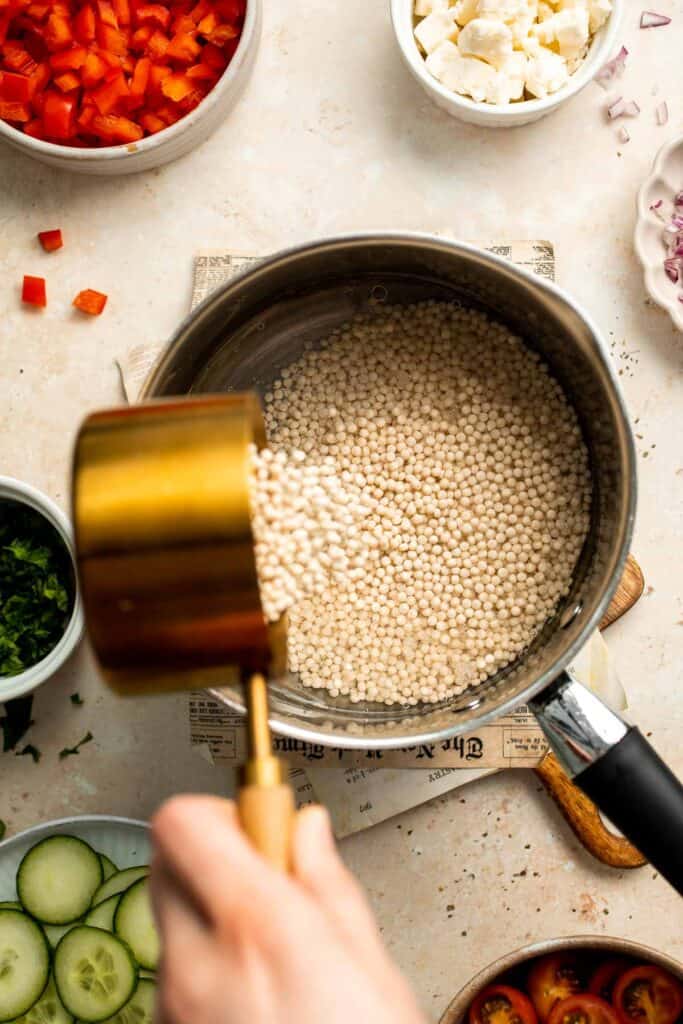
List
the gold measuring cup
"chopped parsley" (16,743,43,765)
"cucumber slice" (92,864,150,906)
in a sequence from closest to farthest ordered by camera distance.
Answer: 1. the gold measuring cup
2. "cucumber slice" (92,864,150,906)
3. "chopped parsley" (16,743,43,765)

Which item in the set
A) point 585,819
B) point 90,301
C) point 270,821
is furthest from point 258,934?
point 90,301

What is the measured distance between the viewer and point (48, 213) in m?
1.42

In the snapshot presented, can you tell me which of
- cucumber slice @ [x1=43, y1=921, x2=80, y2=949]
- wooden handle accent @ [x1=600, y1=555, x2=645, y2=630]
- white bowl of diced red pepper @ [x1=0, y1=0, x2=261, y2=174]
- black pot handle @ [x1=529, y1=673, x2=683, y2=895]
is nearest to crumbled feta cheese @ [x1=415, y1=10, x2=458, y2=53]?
white bowl of diced red pepper @ [x1=0, y1=0, x2=261, y2=174]

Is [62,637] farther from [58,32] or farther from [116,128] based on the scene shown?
[58,32]

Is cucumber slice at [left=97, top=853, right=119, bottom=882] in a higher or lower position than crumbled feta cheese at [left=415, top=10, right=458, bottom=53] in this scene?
lower

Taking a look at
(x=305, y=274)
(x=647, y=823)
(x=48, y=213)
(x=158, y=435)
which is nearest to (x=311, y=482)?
(x=158, y=435)

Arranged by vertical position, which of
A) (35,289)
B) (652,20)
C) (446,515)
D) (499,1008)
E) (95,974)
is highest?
(652,20)

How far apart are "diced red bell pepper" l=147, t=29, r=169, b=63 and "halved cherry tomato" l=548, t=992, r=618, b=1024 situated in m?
1.32

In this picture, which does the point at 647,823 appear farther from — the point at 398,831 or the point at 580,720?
the point at 398,831

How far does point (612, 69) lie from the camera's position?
139 centimetres

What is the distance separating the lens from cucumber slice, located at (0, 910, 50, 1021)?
50.1 inches

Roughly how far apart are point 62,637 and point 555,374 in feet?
2.35

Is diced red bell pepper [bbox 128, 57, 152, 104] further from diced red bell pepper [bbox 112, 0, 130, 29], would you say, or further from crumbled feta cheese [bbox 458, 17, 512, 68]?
crumbled feta cheese [bbox 458, 17, 512, 68]

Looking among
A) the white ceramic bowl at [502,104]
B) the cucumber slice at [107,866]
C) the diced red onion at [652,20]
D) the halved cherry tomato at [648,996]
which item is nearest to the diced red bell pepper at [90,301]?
the white ceramic bowl at [502,104]
